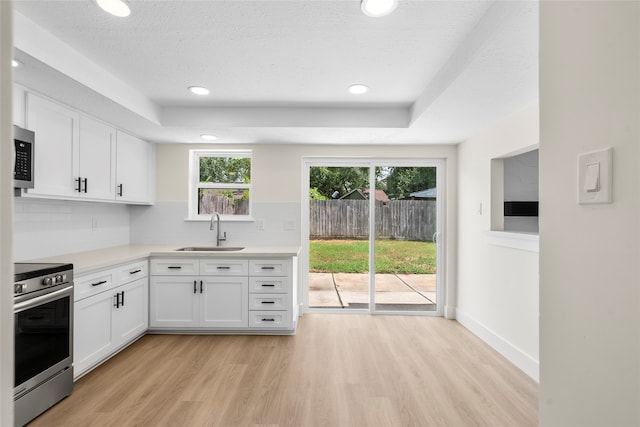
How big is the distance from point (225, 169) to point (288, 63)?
2.15 metres

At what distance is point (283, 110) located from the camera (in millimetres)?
3209

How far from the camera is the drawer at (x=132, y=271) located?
2.85 metres

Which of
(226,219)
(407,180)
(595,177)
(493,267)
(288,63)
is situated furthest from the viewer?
(407,180)

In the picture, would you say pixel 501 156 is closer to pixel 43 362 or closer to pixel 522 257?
pixel 522 257

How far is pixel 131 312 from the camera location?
3006 millimetres

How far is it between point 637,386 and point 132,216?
4.42 metres

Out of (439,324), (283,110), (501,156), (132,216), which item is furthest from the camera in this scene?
(132,216)

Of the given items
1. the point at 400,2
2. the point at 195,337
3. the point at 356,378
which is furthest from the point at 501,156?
the point at 195,337

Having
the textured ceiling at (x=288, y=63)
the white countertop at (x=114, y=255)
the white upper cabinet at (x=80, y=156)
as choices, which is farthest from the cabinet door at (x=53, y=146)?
the white countertop at (x=114, y=255)

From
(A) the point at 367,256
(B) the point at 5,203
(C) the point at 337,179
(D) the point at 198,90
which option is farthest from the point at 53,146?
(A) the point at 367,256

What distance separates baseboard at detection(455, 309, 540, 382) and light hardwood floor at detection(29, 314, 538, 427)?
0.22 ft

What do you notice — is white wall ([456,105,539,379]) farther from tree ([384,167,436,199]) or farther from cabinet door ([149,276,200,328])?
cabinet door ([149,276,200,328])

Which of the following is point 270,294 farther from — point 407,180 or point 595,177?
point 595,177

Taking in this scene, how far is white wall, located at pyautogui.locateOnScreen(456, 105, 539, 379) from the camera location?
8.42 feet
